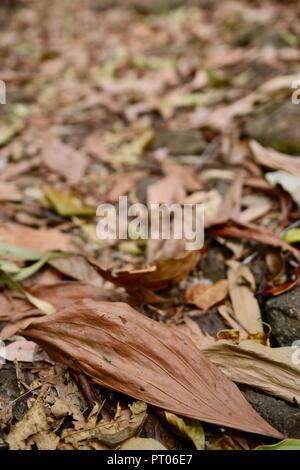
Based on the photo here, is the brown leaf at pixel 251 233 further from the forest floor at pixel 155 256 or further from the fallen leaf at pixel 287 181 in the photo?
the fallen leaf at pixel 287 181

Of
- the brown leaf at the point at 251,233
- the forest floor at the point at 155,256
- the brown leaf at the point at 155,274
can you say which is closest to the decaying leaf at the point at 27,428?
the forest floor at the point at 155,256

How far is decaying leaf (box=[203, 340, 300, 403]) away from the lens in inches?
42.3

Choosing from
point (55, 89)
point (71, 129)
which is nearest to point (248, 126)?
point (71, 129)

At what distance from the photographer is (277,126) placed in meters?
1.93

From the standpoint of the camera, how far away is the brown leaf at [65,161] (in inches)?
81.1

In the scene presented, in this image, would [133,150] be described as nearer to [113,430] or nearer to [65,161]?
[65,161]

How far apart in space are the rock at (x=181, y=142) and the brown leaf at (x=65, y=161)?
42cm

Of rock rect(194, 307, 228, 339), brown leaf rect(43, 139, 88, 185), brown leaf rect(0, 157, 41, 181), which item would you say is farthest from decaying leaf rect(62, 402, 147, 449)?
brown leaf rect(0, 157, 41, 181)

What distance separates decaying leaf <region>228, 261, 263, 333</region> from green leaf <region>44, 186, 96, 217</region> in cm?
66

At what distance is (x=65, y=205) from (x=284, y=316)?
1.01 m

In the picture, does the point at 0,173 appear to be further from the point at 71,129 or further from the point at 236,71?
the point at 236,71

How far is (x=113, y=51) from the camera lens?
3.54 metres

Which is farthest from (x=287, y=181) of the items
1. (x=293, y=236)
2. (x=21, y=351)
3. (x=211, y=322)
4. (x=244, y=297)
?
(x=21, y=351)
